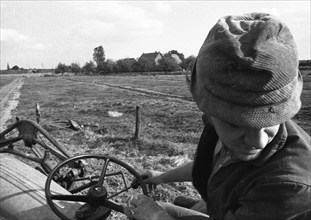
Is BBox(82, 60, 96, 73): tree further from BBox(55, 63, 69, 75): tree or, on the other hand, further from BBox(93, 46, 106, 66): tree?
BBox(55, 63, 69, 75): tree

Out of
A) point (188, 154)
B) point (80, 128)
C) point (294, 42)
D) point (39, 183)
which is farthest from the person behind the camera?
point (80, 128)

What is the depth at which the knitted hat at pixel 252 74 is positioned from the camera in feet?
3.18

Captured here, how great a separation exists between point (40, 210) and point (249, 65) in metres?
1.68

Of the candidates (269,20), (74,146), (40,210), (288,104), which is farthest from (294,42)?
(74,146)

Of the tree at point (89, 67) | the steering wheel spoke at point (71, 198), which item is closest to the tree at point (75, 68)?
the tree at point (89, 67)

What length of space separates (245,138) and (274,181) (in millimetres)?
190

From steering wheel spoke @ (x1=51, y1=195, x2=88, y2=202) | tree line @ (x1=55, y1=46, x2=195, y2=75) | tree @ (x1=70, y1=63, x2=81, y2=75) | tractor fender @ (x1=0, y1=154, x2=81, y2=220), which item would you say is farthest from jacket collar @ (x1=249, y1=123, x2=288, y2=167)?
tree @ (x1=70, y1=63, x2=81, y2=75)

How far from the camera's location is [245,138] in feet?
3.50

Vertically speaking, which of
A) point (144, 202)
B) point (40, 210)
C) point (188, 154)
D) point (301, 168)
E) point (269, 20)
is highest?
point (269, 20)

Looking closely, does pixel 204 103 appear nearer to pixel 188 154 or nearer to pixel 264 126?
pixel 264 126

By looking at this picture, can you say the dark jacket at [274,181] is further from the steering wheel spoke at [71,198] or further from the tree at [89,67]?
the tree at [89,67]

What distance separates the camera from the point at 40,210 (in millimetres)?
1985

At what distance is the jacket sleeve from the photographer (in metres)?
1.06

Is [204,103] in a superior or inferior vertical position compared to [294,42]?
inferior
